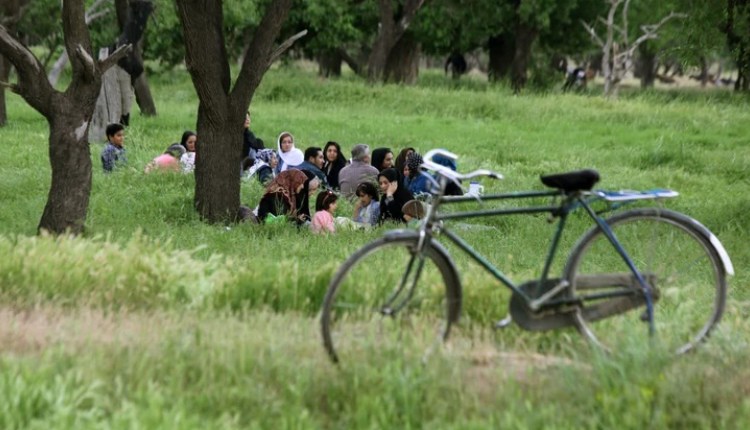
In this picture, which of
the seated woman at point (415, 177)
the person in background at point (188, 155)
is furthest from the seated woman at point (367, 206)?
the person in background at point (188, 155)

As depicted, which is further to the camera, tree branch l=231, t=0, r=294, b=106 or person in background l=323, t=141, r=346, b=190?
person in background l=323, t=141, r=346, b=190

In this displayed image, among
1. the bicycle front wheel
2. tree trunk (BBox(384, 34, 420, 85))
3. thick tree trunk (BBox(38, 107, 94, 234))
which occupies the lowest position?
tree trunk (BBox(384, 34, 420, 85))

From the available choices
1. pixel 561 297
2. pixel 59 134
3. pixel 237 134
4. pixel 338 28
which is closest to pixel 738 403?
pixel 561 297

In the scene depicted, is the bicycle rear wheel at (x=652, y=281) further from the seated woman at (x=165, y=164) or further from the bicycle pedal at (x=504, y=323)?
the seated woman at (x=165, y=164)

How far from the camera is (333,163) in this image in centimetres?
1547

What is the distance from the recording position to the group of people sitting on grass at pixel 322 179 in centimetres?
1229

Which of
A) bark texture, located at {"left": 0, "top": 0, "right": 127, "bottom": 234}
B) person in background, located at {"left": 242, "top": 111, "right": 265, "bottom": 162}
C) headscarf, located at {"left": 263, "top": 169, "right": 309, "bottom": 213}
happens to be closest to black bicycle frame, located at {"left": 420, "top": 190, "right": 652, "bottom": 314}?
bark texture, located at {"left": 0, "top": 0, "right": 127, "bottom": 234}

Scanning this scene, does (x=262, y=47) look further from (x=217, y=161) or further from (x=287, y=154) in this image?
(x=287, y=154)

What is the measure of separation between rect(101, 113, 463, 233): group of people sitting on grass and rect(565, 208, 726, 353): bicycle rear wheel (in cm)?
397

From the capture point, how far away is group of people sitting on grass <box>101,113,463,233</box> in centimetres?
1229

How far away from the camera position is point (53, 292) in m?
6.47

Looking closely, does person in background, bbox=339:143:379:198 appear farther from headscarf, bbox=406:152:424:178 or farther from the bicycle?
the bicycle

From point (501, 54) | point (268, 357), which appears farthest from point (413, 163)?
point (501, 54)

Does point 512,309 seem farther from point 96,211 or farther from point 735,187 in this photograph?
point 735,187
